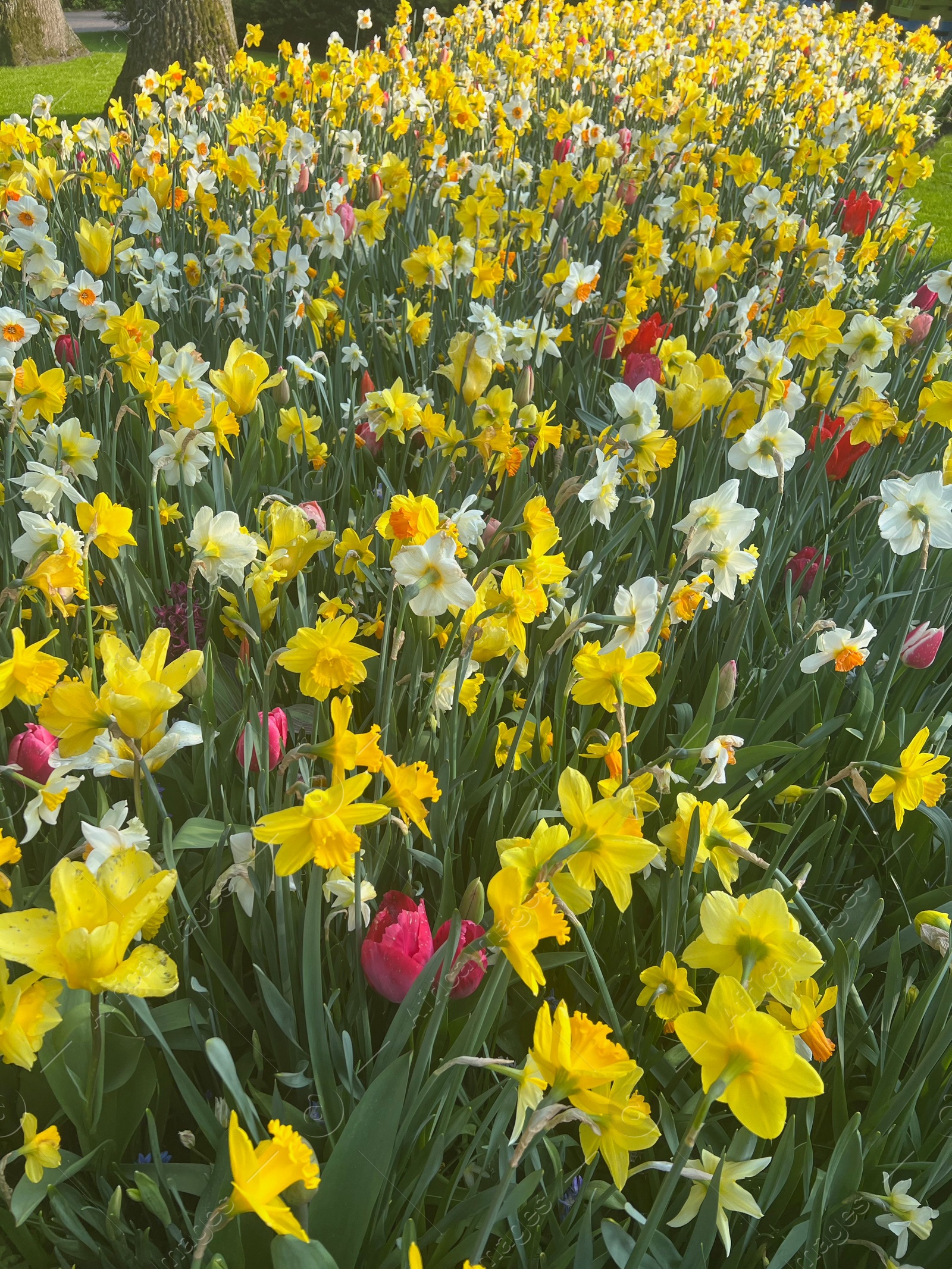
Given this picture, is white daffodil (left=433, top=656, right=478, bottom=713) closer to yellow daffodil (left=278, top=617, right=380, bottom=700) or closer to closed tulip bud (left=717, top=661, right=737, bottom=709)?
yellow daffodil (left=278, top=617, right=380, bottom=700)

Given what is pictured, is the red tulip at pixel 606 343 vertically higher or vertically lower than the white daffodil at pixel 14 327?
lower

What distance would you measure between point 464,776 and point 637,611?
1.08ft

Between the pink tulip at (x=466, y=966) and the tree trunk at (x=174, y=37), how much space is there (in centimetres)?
705

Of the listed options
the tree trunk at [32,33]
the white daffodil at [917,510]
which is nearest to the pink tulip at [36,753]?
the white daffodil at [917,510]

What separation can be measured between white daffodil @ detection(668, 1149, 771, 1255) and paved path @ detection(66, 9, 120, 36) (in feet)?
48.5

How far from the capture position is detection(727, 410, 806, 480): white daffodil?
5.42ft

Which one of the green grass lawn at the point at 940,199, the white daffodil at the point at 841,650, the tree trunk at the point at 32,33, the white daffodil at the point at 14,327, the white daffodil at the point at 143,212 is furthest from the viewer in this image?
the tree trunk at the point at 32,33

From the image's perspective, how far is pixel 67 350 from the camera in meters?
2.40

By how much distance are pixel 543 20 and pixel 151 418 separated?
761 cm

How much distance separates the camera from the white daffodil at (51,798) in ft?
3.15

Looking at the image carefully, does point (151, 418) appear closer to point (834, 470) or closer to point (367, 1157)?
point (367, 1157)

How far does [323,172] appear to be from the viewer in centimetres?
454

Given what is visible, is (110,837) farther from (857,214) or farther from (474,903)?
(857,214)

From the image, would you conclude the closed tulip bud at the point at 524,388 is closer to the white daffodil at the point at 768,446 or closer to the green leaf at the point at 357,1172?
the white daffodil at the point at 768,446
